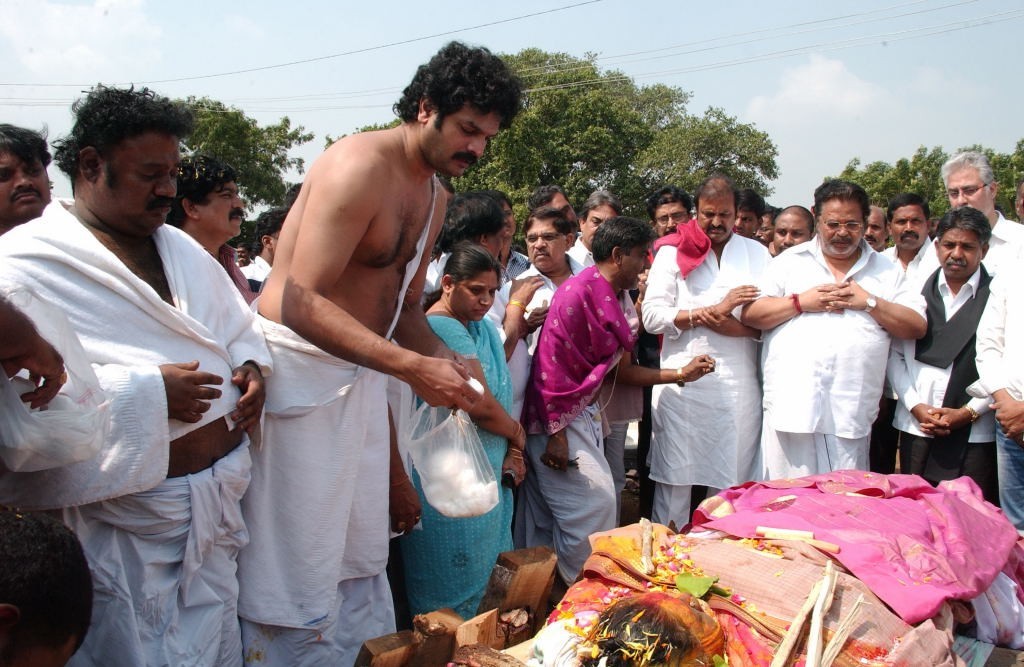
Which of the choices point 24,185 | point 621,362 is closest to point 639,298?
point 621,362

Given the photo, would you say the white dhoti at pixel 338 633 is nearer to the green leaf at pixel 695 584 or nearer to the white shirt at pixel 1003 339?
the green leaf at pixel 695 584

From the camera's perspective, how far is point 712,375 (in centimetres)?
489

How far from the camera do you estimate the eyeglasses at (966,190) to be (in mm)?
5727

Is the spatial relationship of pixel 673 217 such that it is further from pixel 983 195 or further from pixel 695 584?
pixel 695 584

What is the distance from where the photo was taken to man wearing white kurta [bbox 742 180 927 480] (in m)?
4.57


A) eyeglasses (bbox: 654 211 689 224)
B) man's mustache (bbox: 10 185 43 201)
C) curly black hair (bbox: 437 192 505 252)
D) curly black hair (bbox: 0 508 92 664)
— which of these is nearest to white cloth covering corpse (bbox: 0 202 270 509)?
man's mustache (bbox: 10 185 43 201)

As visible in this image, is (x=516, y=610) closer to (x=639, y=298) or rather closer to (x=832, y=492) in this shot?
(x=832, y=492)

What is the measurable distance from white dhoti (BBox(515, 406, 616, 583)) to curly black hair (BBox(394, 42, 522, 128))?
211 centimetres

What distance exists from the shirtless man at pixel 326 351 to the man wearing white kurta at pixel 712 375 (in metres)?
2.40

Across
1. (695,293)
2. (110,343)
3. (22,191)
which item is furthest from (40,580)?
(695,293)

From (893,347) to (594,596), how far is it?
323cm

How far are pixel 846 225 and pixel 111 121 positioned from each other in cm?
387

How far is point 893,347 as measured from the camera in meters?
4.88

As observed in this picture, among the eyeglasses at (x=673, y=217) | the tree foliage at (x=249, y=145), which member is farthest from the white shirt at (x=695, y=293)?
the tree foliage at (x=249, y=145)
